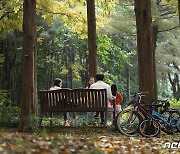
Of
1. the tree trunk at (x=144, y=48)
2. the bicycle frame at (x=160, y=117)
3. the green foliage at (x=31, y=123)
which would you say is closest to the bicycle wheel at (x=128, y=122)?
the bicycle frame at (x=160, y=117)

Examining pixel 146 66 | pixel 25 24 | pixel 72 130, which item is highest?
pixel 25 24

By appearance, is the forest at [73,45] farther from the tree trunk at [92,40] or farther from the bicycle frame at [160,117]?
the bicycle frame at [160,117]

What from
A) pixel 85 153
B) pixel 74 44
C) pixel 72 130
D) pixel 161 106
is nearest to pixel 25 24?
pixel 72 130

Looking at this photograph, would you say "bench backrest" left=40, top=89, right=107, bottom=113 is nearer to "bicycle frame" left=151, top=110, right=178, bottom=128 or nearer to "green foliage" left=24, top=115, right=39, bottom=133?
"green foliage" left=24, top=115, right=39, bottom=133

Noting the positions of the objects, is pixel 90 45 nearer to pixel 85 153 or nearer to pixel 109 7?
pixel 109 7

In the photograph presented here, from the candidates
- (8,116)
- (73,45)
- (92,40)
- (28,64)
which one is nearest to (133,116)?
(28,64)

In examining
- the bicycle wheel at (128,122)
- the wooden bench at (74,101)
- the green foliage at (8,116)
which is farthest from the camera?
the green foliage at (8,116)

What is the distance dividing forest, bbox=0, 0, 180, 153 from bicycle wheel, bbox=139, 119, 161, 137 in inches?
25.0

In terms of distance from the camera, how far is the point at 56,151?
5648 mm

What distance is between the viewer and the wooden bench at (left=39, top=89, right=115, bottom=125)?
12070 mm

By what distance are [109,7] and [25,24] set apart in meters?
4.98

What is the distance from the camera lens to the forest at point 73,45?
1238cm

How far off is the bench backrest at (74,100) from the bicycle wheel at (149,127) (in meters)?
1.84

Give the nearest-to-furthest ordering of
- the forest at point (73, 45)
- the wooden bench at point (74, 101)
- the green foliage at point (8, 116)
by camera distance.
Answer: the wooden bench at point (74, 101), the forest at point (73, 45), the green foliage at point (8, 116)
